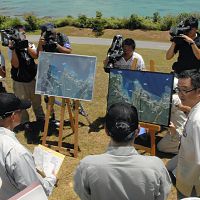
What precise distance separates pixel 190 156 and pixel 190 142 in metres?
0.16

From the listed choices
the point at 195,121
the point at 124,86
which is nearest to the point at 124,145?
the point at 195,121

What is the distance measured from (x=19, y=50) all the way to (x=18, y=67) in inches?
12.8

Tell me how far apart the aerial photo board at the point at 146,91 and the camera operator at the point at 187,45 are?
1.28 m

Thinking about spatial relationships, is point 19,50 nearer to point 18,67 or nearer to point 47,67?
point 18,67

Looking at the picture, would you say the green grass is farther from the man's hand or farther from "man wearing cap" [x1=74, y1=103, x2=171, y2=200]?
"man wearing cap" [x1=74, y1=103, x2=171, y2=200]

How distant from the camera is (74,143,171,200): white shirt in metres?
2.89

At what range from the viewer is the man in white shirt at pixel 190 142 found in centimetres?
390

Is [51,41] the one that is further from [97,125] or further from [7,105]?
[7,105]

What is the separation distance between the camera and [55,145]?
7.17 meters

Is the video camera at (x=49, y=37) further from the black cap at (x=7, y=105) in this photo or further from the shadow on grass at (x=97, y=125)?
the black cap at (x=7, y=105)

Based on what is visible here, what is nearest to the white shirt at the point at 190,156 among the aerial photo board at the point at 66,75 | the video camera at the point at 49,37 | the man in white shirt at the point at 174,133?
the man in white shirt at the point at 174,133

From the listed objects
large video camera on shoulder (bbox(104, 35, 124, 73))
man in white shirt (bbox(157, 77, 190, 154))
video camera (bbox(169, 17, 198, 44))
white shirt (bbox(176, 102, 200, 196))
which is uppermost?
video camera (bbox(169, 17, 198, 44))

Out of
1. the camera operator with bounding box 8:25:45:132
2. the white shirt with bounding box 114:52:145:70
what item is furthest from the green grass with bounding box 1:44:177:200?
the white shirt with bounding box 114:52:145:70

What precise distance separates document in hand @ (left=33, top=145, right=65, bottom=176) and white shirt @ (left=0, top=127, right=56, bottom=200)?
1.02 m
